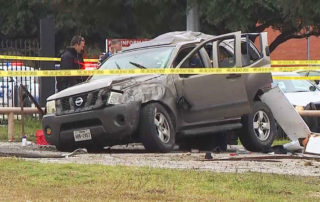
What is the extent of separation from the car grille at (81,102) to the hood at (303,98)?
712 cm

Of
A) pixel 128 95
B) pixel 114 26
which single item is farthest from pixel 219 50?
pixel 114 26

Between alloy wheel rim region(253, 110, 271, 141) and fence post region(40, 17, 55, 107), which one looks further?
fence post region(40, 17, 55, 107)

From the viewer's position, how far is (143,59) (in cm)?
1278

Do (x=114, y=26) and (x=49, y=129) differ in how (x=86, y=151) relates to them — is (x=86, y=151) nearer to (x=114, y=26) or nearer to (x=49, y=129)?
(x=49, y=129)

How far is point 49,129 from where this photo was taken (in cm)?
1234

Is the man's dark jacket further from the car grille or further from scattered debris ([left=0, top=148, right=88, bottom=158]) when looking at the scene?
scattered debris ([left=0, top=148, right=88, bottom=158])

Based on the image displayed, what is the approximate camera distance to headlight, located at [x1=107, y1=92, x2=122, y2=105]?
11.6 metres

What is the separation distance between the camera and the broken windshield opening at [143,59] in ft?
41.3

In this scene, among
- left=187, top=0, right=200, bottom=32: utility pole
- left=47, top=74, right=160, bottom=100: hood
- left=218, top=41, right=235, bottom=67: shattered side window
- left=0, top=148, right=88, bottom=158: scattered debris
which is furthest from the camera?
left=187, top=0, right=200, bottom=32: utility pole

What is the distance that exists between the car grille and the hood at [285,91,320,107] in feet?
23.4

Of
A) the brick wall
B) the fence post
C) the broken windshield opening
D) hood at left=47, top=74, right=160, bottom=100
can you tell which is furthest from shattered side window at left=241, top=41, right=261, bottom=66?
the brick wall

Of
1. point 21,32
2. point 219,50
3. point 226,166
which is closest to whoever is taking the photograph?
point 226,166

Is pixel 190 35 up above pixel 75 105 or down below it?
above

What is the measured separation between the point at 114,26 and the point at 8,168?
87.7 ft
